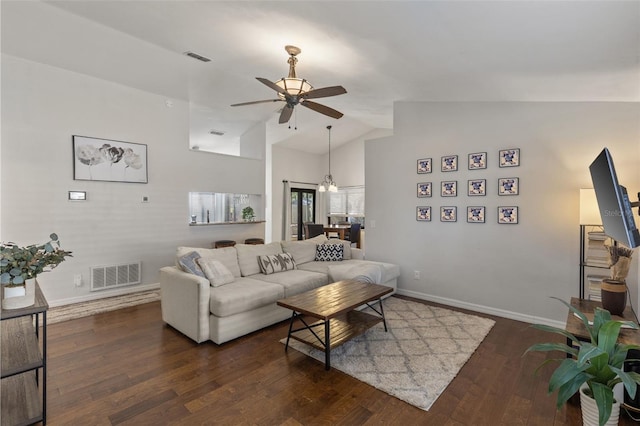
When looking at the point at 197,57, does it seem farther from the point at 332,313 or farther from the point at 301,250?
the point at 332,313

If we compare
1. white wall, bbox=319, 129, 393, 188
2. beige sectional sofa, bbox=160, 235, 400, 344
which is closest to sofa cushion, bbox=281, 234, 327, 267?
beige sectional sofa, bbox=160, 235, 400, 344

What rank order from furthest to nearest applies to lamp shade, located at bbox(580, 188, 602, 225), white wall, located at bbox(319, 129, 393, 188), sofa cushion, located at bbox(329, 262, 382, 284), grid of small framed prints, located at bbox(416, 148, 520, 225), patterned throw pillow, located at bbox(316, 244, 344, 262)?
white wall, located at bbox(319, 129, 393, 188) < patterned throw pillow, located at bbox(316, 244, 344, 262) < sofa cushion, located at bbox(329, 262, 382, 284) < grid of small framed prints, located at bbox(416, 148, 520, 225) < lamp shade, located at bbox(580, 188, 602, 225)

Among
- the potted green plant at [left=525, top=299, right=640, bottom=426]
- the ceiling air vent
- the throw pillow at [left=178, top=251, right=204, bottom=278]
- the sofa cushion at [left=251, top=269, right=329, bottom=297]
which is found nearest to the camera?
the potted green plant at [left=525, top=299, right=640, bottom=426]

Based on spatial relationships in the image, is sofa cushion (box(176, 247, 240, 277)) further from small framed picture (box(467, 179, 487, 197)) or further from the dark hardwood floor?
small framed picture (box(467, 179, 487, 197))

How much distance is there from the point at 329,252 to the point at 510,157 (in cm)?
281

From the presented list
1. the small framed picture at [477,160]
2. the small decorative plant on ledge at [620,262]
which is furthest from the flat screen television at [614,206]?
the small framed picture at [477,160]

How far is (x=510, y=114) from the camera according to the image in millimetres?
3695

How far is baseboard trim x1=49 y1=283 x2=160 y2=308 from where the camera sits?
4.14 metres

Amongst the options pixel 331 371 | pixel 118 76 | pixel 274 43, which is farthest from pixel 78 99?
pixel 331 371

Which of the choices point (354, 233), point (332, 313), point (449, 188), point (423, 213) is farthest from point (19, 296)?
point (354, 233)

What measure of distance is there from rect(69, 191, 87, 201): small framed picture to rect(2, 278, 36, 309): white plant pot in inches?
118

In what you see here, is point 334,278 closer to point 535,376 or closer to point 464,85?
point 535,376

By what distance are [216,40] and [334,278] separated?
3.19m

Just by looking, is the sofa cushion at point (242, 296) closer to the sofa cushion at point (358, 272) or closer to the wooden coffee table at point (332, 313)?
the wooden coffee table at point (332, 313)
